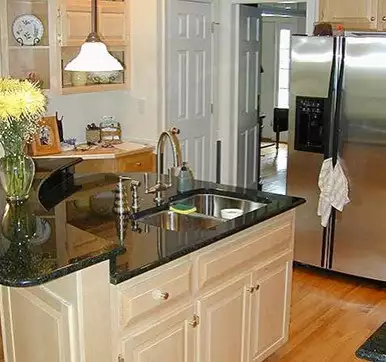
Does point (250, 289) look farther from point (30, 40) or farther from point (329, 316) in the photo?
point (30, 40)

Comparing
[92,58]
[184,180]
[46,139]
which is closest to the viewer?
[92,58]

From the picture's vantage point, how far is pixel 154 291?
7.36 feet

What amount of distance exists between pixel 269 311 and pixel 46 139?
97.1 inches

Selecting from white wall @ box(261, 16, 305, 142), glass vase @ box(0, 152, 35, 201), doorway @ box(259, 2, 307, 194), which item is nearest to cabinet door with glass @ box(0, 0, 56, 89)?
glass vase @ box(0, 152, 35, 201)

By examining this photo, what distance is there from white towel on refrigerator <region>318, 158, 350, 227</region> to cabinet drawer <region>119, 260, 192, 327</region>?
7.07 ft

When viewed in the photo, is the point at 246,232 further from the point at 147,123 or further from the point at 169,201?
the point at 147,123

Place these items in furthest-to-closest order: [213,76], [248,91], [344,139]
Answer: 1. [248,91]
2. [213,76]
3. [344,139]

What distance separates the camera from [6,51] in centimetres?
445

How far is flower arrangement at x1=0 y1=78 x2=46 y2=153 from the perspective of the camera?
2.45 m

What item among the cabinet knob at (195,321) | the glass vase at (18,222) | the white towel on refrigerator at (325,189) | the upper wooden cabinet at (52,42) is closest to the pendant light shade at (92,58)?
the glass vase at (18,222)

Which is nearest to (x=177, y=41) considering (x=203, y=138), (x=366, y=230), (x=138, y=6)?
(x=138, y=6)

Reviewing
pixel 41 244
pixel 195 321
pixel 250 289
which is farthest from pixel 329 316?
pixel 41 244

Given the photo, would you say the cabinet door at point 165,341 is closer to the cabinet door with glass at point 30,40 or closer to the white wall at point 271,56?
the cabinet door with glass at point 30,40

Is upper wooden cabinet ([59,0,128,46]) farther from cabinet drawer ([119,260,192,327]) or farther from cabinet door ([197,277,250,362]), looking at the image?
cabinet drawer ([119,260,192,327])
